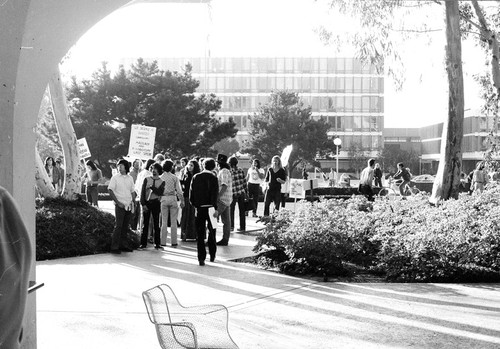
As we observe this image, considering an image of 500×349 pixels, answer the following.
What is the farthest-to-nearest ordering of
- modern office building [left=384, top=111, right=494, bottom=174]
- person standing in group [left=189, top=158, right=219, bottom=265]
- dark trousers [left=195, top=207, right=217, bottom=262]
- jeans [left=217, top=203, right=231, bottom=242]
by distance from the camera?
modern office building [left=384, top=111, right=494, bottom=174]
jeans [left=217, top=203, right=231, bottom=242]
person standing in group [left=189, top=158, right=219, bottom=265]
dark trousers [left=195, top=207, right=217, bottom=262]

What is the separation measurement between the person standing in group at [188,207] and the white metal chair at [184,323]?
10.2 m

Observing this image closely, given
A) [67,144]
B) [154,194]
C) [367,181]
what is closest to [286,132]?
[367,181]

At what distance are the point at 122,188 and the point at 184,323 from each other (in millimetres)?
9504

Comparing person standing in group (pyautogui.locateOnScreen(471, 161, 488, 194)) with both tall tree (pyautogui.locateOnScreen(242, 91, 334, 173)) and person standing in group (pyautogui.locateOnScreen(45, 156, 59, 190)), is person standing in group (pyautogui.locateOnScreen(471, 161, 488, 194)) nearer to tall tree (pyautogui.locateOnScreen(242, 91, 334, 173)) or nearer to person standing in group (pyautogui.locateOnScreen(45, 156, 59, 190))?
person standing in group (pyautogui.locateOnScreen(45, 156, 59, 190))

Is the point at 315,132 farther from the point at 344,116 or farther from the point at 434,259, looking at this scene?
the point at 434,259

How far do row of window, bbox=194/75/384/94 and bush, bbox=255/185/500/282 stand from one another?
299ft

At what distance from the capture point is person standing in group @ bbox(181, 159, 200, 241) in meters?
15.5

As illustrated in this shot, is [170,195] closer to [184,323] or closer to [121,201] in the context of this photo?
[121,201]

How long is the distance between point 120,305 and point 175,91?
44553 mm

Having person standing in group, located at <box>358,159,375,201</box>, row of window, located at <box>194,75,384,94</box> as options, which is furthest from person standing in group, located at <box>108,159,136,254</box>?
row of window, located at <box>194,75,384,94</box>

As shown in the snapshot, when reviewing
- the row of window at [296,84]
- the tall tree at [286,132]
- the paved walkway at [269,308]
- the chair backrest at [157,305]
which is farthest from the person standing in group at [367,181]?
the row of window at [296,84]

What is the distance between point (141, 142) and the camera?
1967 cm

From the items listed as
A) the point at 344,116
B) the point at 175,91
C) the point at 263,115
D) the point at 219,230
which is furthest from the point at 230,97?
the point at 219,230

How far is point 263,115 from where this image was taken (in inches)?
3078
